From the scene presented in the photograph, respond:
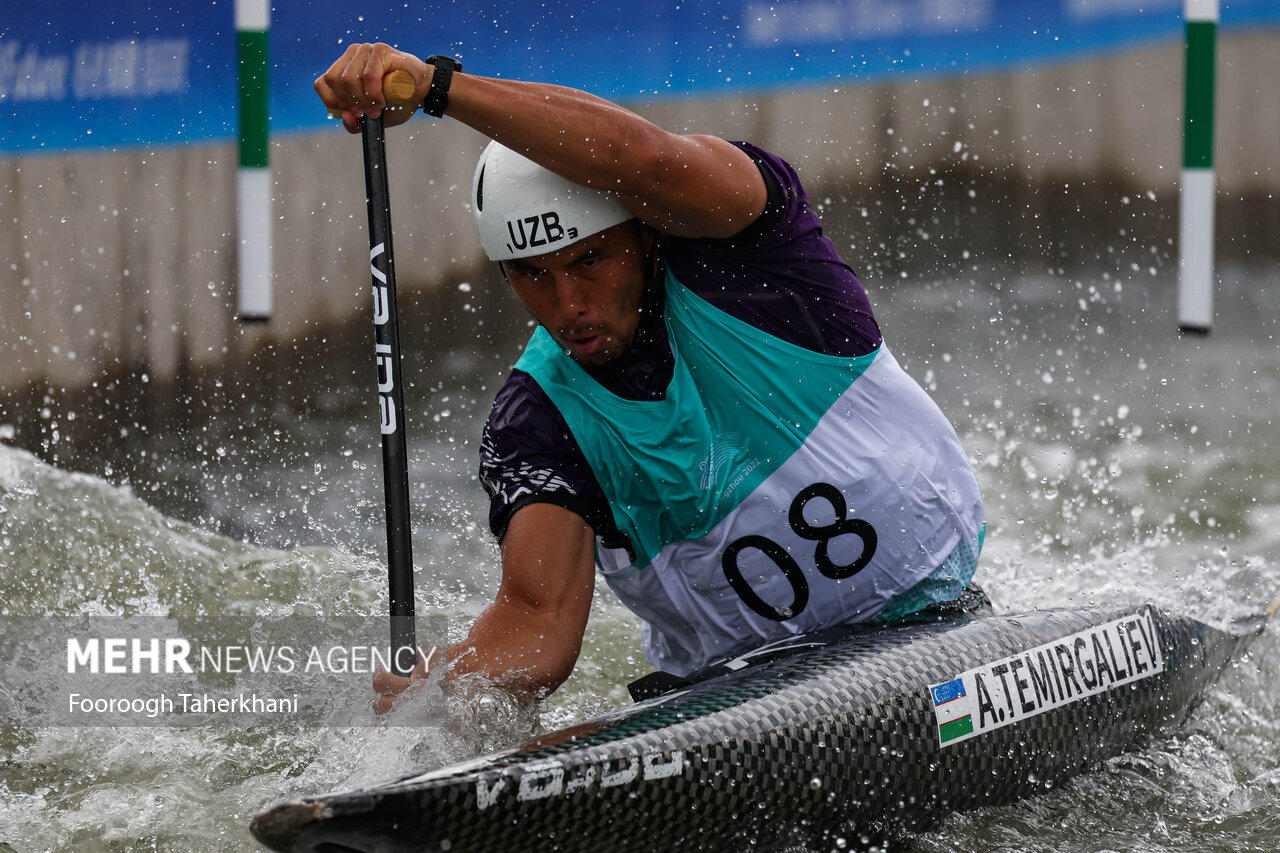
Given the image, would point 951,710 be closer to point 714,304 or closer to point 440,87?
point 714,304

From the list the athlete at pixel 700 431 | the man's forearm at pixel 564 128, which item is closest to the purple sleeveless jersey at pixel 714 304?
the athlete at pixel 700 431

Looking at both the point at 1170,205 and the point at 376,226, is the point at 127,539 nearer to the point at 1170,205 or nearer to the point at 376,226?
the point at 376,226

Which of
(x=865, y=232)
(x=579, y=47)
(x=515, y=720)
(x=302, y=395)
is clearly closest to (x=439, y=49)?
(x=579, y=47)

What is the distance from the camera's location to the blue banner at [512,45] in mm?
4816

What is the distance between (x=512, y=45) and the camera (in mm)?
4977

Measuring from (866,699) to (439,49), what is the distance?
3.25 metres

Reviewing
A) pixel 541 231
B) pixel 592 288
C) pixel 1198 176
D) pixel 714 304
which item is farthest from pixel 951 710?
pixel 1198 176

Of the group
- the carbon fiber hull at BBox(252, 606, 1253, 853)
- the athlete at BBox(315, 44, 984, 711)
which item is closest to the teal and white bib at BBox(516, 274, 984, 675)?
the athlete at BBox(315, 44, 984, 711)

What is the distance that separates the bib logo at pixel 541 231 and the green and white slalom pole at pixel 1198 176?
3472 millimetres

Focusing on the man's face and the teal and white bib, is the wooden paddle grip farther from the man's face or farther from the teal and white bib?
the teal and white bib

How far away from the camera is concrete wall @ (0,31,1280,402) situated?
16.6 feet

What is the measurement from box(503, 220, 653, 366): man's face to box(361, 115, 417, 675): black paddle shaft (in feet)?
0.97

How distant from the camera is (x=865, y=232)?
571 cm

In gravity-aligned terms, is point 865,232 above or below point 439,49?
below
